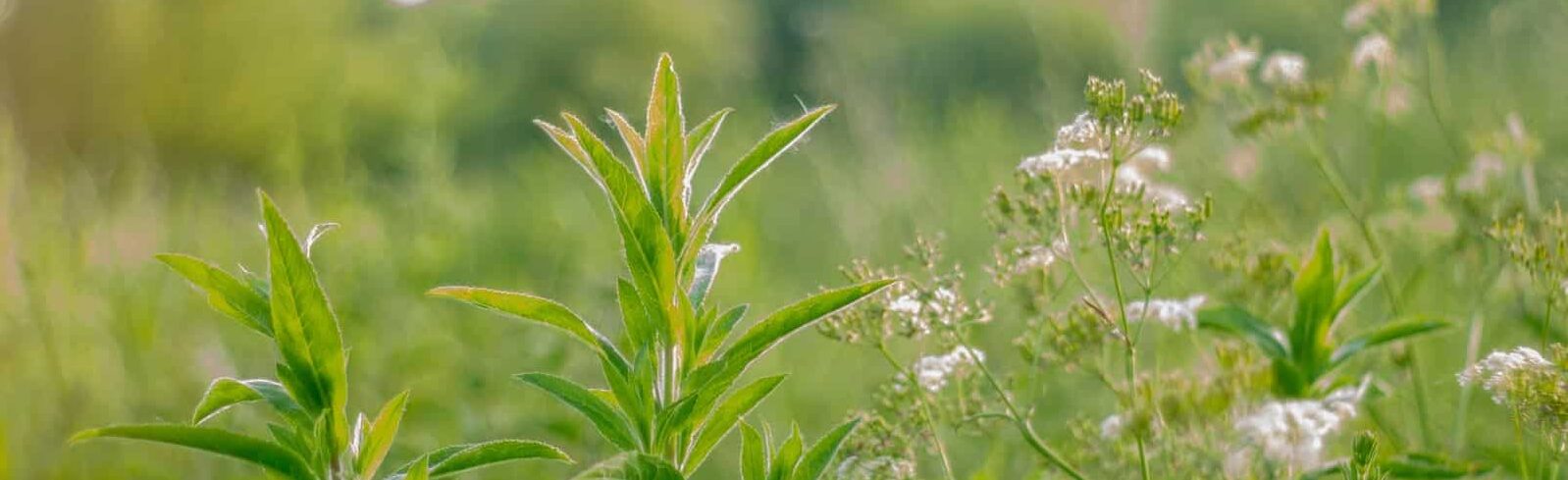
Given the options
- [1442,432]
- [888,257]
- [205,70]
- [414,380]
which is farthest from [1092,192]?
[205,70]

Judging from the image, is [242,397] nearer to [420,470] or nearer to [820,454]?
[420,470]

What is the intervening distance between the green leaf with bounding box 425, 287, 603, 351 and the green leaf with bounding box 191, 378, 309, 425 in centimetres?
16

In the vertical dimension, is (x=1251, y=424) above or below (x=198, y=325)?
below

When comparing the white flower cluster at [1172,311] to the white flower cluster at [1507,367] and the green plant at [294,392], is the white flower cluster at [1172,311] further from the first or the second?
the green plant at [294,392]

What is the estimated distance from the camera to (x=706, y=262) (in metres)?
1.45

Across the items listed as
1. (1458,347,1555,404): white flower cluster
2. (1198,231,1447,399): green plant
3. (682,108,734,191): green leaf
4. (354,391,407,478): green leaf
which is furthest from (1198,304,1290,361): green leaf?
(354,391,407,478): green leaf

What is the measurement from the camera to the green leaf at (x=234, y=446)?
1.20 metres

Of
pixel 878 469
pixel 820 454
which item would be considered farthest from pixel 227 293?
pixel 878 469

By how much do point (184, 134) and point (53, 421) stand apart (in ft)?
94.9

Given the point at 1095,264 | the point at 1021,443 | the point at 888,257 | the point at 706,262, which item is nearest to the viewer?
the point at 706,262

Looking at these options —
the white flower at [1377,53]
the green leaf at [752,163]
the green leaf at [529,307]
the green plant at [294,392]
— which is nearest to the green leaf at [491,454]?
the green plant at [294,392]

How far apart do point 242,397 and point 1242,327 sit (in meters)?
1.25

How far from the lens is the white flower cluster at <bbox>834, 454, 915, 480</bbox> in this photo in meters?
1.54

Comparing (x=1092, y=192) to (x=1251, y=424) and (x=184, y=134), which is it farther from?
(x=184, y=134)
